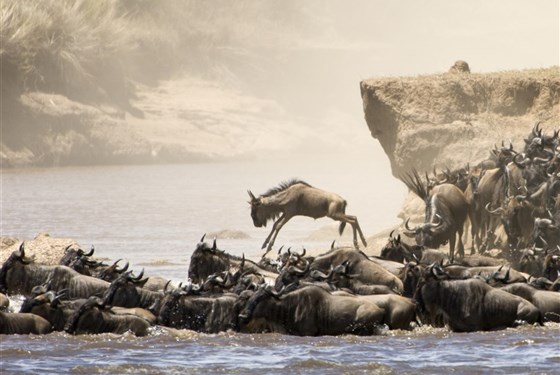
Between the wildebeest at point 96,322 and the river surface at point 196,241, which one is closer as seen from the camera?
the river surface at point 196,241

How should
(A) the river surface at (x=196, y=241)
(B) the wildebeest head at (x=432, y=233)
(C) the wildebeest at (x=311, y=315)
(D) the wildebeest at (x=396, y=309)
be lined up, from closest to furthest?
1. (A) the river surface at (x=196, y=241)
2. (C) the wildebeest at (x=311, y=315)
3. (D) the wildebeest at (x=396, y=309)
4. (B) the wildebeest head at (x=432, y=233)

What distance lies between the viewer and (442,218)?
1973cm

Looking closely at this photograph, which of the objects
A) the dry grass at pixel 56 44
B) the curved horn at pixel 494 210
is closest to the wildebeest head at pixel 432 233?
the curved horn at pixel 494 210

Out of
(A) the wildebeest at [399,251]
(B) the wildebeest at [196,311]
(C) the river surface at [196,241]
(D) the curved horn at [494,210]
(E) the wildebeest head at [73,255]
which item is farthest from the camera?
(D) the curved horn at [494,210]

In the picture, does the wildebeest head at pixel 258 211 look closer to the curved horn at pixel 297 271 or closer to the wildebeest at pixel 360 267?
the wildebeest at pixel 360 267

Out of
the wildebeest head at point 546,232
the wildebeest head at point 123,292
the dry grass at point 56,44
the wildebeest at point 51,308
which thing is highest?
the dry grass at point 56,44

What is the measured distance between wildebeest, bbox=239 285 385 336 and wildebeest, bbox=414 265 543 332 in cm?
58

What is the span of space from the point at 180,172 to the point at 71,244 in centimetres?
3478

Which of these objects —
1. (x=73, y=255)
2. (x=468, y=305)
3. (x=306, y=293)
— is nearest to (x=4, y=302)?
(x=73, y=255)

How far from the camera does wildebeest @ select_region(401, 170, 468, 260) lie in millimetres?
19594

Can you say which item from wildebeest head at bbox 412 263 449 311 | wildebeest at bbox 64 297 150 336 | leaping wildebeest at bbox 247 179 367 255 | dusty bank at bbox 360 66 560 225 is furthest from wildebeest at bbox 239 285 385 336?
dusty bank at bbox 360 66 560 225

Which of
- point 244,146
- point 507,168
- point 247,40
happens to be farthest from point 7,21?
point 507,168

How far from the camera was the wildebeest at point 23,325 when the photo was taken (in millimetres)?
14430

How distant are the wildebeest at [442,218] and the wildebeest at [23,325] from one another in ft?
20.7
